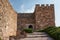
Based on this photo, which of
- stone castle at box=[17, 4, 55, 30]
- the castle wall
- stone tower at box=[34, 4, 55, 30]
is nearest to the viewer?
stone tower at box=[34, 4, 55, 30]

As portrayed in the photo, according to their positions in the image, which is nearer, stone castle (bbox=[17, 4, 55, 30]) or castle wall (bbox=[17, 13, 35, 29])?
stone castle (bbox=[17, 4, 55, 30])

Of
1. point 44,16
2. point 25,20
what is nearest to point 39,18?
point 44,16

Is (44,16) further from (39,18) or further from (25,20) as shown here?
(25,20)

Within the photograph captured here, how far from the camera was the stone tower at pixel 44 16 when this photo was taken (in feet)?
116

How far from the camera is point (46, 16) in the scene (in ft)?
119

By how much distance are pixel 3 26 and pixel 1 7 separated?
91 centimetres

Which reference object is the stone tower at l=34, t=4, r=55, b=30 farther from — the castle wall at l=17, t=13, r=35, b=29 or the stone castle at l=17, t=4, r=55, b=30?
the castle wall at l=17, t=13, r=35, b=29

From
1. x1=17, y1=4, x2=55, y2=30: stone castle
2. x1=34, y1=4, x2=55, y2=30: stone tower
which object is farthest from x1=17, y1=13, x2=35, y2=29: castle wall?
x1=34, y1=4, x2=55, y2=30: stone tower

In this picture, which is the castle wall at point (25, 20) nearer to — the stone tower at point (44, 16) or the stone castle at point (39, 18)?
the stone castle at point (39, 18)

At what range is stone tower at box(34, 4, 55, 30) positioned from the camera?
35.4 metres

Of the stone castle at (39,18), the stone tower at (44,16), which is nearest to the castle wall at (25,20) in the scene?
the stone castle at (39,18)

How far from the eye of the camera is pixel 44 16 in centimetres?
3619

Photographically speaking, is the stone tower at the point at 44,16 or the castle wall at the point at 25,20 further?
the castle wall at the point at 25,20

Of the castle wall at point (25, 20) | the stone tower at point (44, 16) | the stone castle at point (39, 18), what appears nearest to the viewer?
the stone tower at point (44, 16)
